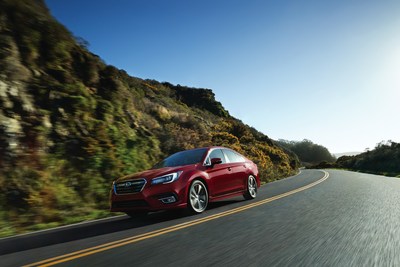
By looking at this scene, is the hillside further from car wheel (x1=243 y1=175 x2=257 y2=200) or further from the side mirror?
car wheel (x1=243 y1=175 x2=257 y2=200)

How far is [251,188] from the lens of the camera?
38.3 feet

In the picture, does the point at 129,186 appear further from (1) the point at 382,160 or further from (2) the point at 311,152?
(2) the point at 311,152

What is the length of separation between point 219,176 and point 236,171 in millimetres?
1077

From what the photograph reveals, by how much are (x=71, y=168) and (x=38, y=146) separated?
1.17 meters

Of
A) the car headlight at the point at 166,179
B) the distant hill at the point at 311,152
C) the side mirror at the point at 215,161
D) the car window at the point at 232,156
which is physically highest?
the distant hill at the point at 311,152

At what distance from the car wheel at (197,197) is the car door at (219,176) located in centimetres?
36

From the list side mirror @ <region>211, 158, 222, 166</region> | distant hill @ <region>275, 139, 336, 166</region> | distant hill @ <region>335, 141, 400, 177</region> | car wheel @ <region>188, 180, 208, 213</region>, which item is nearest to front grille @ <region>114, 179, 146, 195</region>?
car wheel @ <region>188, 180, 208, 213</region>

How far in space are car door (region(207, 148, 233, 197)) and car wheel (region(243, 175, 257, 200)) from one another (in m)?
1.09

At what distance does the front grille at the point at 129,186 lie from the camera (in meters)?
8.19

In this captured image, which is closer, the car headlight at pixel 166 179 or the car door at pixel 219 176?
the car headlight at pixel 166 179

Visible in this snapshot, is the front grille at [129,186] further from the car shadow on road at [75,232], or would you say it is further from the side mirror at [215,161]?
the side mirror at [215,161]

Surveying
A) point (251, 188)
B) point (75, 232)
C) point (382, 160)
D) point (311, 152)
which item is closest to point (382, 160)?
point (382, 160)

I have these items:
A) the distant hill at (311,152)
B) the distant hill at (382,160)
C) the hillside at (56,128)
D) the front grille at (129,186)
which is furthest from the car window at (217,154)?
the distant hill at (311,152)

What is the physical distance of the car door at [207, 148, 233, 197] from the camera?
967cm
